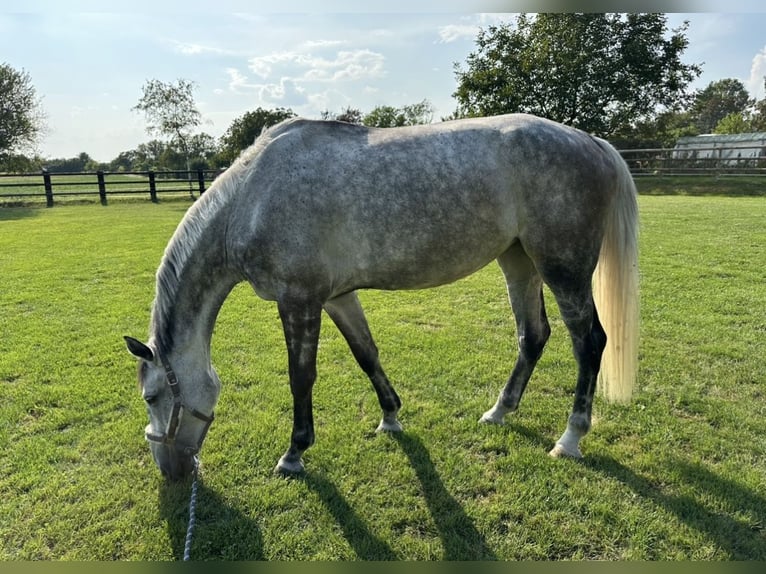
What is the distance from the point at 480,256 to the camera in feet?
8.83

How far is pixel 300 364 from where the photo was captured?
2656mm

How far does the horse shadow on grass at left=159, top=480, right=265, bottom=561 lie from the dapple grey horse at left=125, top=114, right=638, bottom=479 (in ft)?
0.43

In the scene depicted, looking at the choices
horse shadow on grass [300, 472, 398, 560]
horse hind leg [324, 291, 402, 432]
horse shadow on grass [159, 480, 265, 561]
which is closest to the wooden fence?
horse hind leg [324, 291, 402, 432]

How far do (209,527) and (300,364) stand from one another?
916 mm

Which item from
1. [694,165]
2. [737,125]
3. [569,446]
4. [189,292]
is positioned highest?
[737,125]

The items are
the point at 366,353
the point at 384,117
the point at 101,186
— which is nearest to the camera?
the point at 366,353

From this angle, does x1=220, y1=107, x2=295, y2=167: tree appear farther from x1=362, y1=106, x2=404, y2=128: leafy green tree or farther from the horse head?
the horse head

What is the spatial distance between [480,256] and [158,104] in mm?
27516

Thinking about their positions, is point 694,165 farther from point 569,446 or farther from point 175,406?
point 175,406

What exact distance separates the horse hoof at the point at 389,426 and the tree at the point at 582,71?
89.2 ft

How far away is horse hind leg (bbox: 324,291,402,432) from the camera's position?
10.3ft

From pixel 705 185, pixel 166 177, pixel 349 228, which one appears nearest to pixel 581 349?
pixel 349 228

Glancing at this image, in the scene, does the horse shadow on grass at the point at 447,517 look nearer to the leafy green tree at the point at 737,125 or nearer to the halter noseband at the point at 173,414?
the halter noseband at the point at 173,414

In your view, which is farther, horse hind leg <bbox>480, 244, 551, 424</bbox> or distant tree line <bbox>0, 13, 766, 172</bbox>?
distant tree line <bbox>0, 13, 766, 172</bbox>
